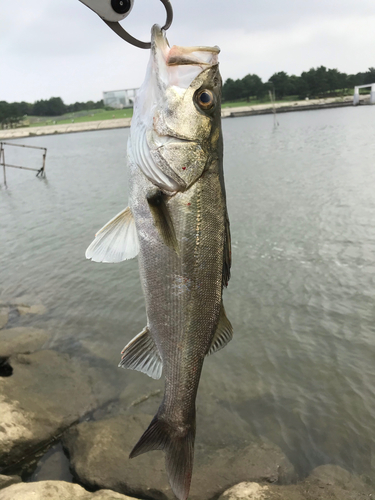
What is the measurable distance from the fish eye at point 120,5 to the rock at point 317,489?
502 cm

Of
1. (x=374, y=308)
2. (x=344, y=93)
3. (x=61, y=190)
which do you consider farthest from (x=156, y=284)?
(x=344, y=93)

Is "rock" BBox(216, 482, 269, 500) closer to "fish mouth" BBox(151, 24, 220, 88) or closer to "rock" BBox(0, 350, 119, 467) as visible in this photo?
"rock" BBox(0, 350, 119, 467)

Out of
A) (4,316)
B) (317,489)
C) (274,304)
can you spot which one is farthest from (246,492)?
(4,316)

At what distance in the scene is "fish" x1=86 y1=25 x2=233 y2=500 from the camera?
97.7 inches

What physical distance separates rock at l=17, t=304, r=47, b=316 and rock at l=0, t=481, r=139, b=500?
6281 mm

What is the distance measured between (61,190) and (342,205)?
62.5 feet

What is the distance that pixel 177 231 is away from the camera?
8.39 ft

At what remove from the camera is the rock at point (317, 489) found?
4383mm

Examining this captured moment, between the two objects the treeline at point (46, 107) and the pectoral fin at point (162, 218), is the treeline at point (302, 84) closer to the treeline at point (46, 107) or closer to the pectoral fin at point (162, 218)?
the treeline at point (46, 107)

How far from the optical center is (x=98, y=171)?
3281 centimetres

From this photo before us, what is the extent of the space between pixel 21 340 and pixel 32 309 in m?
1.95

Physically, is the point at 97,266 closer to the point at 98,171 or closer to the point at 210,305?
the point at 210,305

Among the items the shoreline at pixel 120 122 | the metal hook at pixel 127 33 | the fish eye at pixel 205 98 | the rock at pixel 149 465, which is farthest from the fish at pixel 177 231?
the shoreline at pixel 120 122

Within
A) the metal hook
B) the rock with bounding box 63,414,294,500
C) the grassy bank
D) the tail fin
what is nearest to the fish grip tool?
the metal hook
